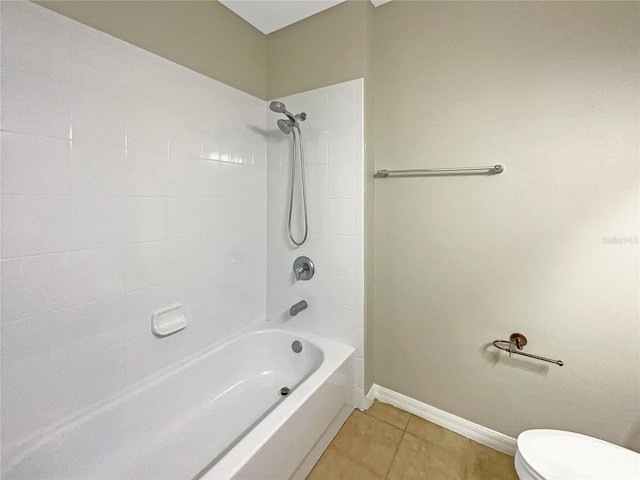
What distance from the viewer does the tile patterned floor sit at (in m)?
1.33

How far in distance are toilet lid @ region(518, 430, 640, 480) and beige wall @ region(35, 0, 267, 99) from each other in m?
2.36

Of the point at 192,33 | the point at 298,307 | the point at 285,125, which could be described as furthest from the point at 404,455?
the point at 192,33

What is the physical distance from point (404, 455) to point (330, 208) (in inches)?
55.1

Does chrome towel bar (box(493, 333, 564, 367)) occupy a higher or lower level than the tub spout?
lower

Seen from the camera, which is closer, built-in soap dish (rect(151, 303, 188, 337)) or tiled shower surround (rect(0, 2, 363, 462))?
tiled shower surround (rect(0, 2, 363, 462))

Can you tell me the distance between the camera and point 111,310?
1229mm

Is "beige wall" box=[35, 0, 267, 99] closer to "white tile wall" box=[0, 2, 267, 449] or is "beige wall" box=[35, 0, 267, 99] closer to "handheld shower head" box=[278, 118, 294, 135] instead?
"white tile wall" box=[0, 2, 267, 449]

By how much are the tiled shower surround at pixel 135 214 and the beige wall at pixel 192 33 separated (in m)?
0.06

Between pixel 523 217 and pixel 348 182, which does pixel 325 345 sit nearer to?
pixel 348 182

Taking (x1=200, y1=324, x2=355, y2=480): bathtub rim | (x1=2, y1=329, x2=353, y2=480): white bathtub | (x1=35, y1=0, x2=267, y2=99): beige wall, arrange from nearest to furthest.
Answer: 1. (x1=200, y1=324, x2=355, y2=480): bathtub rim
2. (x1=2, y1=329, x2=353, y2=480): white bathtub
3. (x1=35, y1=0, x2=267, y2=99): beige wall

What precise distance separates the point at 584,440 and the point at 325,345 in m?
1.22

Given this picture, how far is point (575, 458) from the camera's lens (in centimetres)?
109

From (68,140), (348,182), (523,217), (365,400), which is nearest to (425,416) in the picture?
(365,400)

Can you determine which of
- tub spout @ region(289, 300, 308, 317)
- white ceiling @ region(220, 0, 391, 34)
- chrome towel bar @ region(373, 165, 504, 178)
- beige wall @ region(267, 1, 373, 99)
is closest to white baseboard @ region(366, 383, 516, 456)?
tub spout @ region(289, 300, 308, 317)
